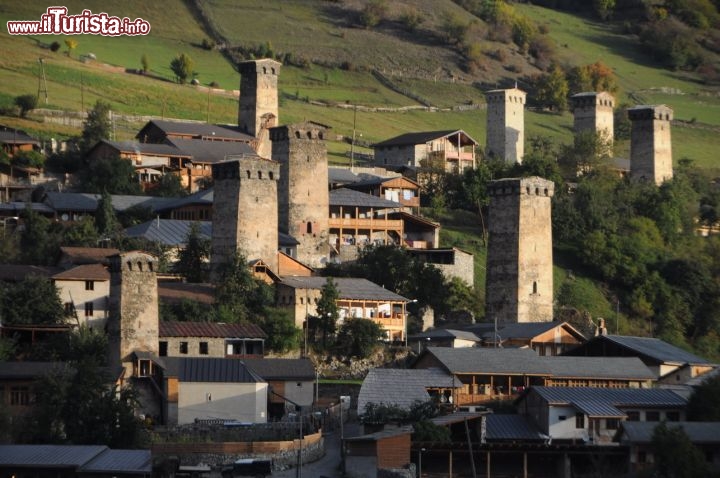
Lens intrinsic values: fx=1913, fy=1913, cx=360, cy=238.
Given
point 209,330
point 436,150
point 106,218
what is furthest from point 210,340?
point 436,150

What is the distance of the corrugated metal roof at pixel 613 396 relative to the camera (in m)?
72.5

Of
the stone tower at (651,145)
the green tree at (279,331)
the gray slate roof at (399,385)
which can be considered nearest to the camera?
the gray slate roof at (399,385)

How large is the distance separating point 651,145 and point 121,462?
6813 cm

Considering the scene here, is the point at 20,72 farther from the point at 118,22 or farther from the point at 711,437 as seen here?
the point at 711,437

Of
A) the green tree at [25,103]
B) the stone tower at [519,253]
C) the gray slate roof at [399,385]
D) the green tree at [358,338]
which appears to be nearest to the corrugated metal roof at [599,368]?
the gray slate roof at [399,385]

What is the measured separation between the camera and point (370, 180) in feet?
352

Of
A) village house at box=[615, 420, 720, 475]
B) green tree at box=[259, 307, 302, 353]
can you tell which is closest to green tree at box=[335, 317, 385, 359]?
green tree at box=[259, 307, 302, 353]

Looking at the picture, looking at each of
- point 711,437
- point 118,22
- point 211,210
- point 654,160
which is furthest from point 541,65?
point 711,437

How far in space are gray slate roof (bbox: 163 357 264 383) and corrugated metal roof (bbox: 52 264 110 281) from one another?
299 inches

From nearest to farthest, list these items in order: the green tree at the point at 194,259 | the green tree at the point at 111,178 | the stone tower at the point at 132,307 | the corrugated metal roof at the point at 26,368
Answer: the corrugated metal roof at the point at 26,368
the stone tower at the point at 132,307
the green tree at the point at 194,259
the green tree at the point at 111,178

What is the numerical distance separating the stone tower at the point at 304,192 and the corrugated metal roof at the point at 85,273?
1509 cm

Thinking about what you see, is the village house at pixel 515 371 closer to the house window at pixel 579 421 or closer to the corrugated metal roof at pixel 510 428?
the corrugated metal roof at pixel 510 428

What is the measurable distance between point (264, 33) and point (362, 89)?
12.8 m

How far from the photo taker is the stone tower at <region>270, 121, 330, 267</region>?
94.3 m
